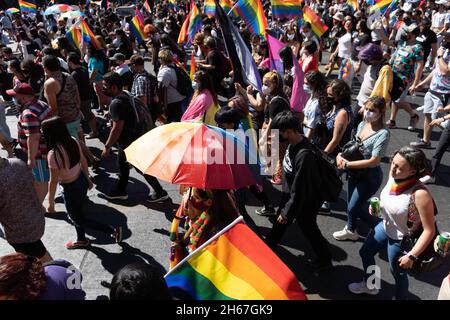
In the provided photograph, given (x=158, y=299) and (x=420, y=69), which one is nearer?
(x=158, y=299)

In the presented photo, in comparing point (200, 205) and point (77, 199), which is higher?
point (200, 205)

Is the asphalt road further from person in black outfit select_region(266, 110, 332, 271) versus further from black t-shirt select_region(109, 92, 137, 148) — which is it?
black t-shirt select_region(109, 92, 137, 148)

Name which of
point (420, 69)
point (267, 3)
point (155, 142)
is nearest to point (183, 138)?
point (155, 142)

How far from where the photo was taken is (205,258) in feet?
7.55

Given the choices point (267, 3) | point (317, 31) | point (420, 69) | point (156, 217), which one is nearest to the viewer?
point (156, 217)

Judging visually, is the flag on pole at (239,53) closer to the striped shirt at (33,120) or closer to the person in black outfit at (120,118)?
the person in black outfit at (120,118)

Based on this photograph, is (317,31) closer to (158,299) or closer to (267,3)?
(158,299)

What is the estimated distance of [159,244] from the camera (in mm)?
4656

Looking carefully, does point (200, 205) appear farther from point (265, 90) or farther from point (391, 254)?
point (265, 90)

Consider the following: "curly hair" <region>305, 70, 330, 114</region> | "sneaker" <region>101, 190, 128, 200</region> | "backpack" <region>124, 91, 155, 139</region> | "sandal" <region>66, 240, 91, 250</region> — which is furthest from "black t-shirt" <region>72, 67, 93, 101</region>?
"curly hair" <region>305, 70, 330, 114</region>

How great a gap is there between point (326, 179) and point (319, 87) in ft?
5.19

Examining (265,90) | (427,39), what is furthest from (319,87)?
(427,39)

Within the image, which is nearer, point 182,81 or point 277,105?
point 277,105

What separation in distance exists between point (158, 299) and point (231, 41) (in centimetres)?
394
